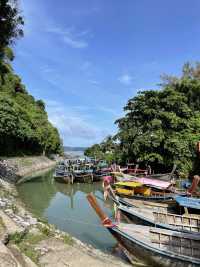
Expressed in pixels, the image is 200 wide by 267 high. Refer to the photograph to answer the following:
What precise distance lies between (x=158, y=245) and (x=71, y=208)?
397 inches

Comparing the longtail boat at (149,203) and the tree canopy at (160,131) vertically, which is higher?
the tree canopy at (160,131)

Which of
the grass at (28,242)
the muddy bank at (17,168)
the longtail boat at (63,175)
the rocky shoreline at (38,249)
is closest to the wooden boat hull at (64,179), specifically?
the longtail boat at (63,175)

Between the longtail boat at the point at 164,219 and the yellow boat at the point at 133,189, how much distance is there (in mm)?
4461

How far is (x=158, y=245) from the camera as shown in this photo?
8750 millimetres

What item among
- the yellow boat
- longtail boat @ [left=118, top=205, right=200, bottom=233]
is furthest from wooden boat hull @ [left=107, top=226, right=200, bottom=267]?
the yellow boat

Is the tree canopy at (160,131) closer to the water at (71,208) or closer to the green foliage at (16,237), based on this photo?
the water at (71,208)

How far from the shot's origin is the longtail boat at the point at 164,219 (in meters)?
9.64

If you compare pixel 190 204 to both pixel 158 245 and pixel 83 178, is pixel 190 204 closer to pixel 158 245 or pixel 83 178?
pixel 158 245

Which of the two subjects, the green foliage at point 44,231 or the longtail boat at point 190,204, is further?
the longtail boat at point 190,204

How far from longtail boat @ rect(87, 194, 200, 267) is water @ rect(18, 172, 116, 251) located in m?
1.94

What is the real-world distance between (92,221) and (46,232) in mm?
4718

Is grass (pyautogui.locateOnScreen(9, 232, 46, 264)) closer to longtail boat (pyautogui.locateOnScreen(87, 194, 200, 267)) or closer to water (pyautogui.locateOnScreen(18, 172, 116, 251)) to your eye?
longtail boat (pyautogui.locateOnScreen(87, 194, 200, 267))

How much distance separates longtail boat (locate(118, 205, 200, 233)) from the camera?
31.6 ft

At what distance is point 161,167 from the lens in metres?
27.8
